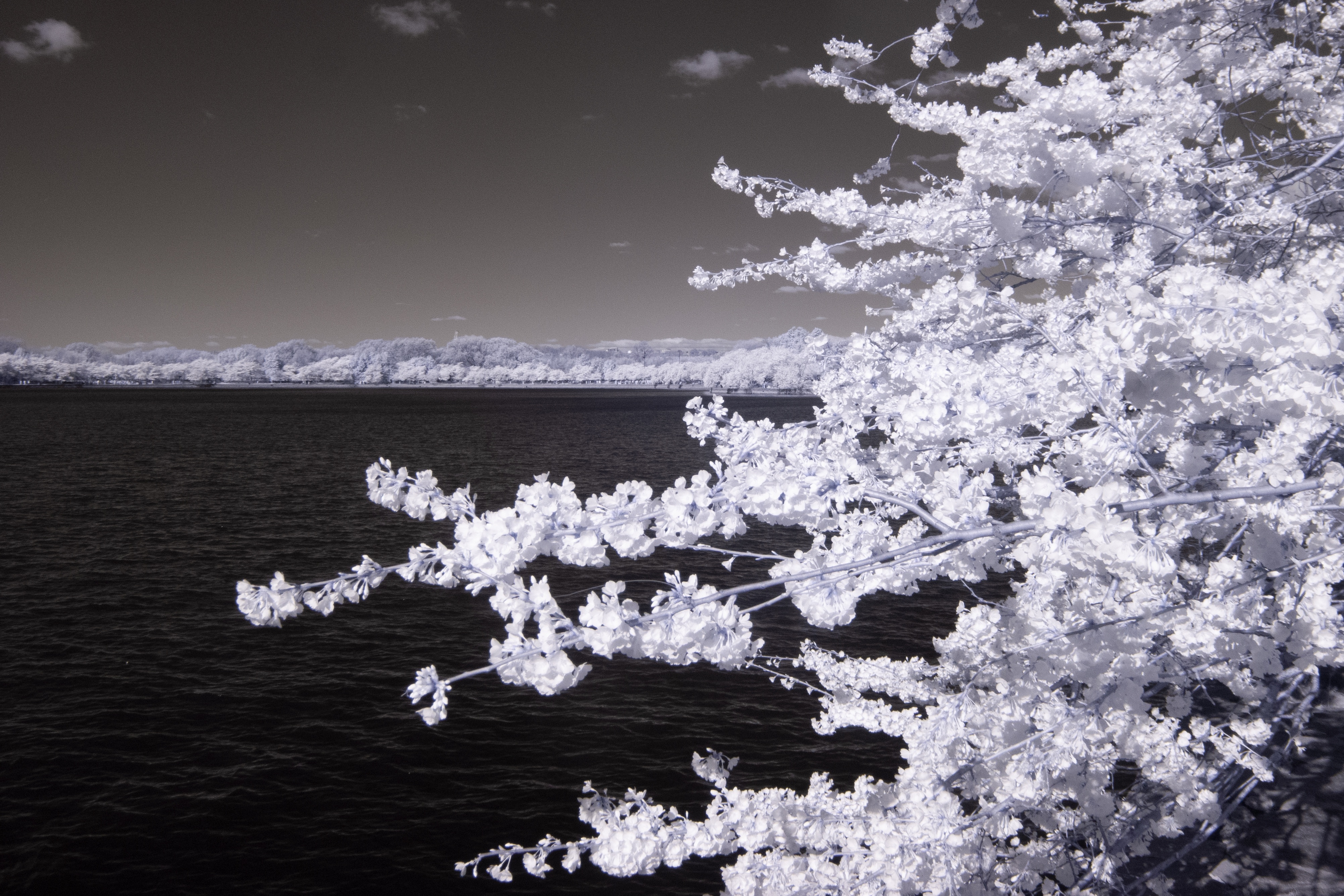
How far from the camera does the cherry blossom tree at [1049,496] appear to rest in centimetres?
374

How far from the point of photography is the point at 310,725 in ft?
53.5

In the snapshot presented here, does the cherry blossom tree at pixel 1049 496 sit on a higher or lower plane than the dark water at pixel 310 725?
higher

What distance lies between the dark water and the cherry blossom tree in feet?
23.2

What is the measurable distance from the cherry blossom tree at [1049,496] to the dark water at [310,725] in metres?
7.06

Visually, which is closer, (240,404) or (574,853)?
(574,853)

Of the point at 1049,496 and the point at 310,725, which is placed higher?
the point at 1049,496

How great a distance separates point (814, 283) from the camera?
30.3 feet

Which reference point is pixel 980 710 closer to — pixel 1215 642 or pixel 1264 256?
pixel 1215 642

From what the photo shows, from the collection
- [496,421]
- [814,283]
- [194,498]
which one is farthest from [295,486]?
[496,421]

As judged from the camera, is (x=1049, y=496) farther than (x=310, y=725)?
No

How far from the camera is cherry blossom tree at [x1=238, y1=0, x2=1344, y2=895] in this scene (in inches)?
147

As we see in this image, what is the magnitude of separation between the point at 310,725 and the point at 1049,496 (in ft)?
54.3

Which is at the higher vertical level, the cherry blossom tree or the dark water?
the cherry blossom tree

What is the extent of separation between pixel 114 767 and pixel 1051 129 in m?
18.0
